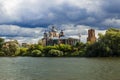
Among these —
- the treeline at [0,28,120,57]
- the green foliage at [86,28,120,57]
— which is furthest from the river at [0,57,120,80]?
the treeline at [0,28,120,57]

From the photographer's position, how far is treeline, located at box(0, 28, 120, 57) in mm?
128250

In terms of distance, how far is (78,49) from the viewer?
173000 millimetres

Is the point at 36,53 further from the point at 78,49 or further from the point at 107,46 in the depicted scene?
the point at 107,46

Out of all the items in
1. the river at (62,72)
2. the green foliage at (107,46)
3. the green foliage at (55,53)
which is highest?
the green foliage at (107,46)

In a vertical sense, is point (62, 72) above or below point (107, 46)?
below

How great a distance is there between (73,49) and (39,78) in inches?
5155

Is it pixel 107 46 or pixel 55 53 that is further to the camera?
pixel 55 53

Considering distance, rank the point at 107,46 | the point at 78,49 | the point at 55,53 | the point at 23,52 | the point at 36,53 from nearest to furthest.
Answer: the point at 107,46, the point at 55,53, the point at 78,49, the point at 36,53, the point at 23,52

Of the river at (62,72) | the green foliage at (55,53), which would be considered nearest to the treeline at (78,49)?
the green foliage at (55,53)

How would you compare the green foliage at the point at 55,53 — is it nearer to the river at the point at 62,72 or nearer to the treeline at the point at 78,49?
the treeline at the point at 78,49

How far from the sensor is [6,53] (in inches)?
7126

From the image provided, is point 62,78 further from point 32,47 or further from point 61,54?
point 32,47

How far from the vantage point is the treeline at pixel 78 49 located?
5049 inches

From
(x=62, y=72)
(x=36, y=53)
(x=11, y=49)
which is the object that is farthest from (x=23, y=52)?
(x=62, y=72)
